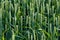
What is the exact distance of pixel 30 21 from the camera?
1.37 m

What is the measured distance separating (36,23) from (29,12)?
6.8 inches

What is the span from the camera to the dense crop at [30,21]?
131cm

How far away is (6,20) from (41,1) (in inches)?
15.5

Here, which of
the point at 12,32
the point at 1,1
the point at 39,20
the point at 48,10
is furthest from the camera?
the point at 1,1

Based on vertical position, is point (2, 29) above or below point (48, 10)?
below

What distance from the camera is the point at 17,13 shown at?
4.80ft

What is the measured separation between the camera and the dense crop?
131 cm

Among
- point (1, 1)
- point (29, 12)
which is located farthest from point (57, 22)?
point (1, 1)

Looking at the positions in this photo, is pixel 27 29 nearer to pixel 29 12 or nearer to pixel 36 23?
pixel 36 23

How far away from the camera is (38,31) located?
133 centimetres

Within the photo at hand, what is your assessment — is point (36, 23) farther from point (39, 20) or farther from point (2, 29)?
point (2, 29)

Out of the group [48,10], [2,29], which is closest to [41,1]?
[48,10]

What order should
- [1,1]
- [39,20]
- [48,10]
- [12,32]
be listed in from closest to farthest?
[12,32] → [39,20] → [48,10] → [1,1]

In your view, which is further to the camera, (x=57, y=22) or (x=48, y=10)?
(x=48, y=10)
